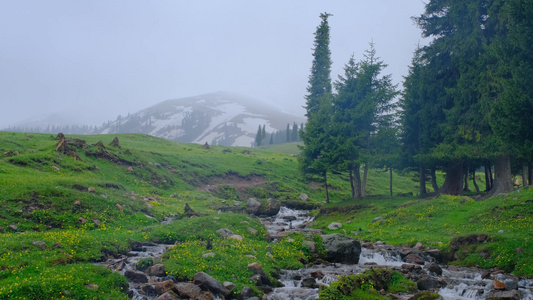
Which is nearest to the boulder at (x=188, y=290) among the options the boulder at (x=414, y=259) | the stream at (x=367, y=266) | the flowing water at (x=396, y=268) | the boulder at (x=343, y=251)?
the stream at (x=367, y=266)

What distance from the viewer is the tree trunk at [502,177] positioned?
3152 centimetres

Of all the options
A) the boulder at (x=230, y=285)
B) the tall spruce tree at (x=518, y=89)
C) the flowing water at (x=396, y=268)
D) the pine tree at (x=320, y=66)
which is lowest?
the flowing water at (x=396, y=268)

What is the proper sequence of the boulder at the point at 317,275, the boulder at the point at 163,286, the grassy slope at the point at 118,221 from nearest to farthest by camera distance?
the boulder at the point at 163,286 < the grassy slope at the point at 118,221 < the boulder at the point at 317,275

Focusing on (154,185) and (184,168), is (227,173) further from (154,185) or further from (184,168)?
(154,185)

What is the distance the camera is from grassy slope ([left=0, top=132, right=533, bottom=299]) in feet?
47.4

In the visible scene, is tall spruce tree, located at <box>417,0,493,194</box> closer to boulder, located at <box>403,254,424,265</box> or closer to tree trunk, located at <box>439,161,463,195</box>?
tree trunk, located at <box>439,161,463,195</box>

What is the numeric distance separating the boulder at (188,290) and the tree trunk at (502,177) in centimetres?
2928

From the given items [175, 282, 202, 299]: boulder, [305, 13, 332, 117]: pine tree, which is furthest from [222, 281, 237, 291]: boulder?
[305, 13, 332, 117]: pine tree

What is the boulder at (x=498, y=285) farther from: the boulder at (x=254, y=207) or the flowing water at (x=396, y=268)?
the boulder at (x=254, y=207)

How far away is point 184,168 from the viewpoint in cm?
5641

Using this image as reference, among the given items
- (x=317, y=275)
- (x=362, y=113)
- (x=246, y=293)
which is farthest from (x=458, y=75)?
(x=246, y=293)

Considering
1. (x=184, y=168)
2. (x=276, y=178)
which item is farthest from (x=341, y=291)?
(x=276, y=178)

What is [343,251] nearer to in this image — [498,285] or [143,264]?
[498,285]

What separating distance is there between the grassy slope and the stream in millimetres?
981
